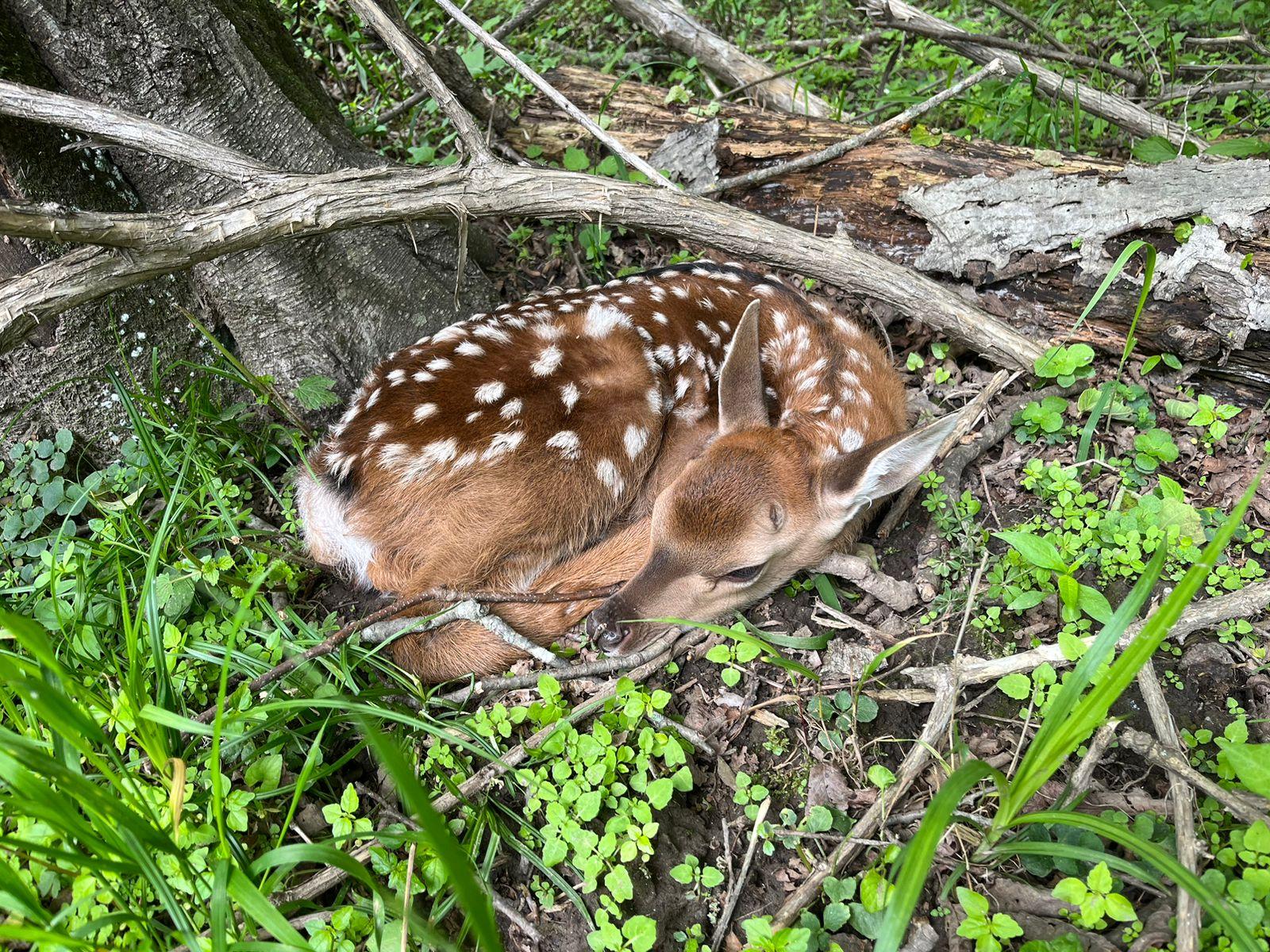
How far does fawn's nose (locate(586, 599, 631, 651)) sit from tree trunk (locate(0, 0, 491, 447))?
58.2 inches

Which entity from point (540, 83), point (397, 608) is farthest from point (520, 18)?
point (397, 608)

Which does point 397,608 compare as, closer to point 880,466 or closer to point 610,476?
point 610,476

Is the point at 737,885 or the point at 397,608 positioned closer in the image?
the point at 737,885

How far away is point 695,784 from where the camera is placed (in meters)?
2.10

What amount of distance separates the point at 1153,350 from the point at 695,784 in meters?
2.19

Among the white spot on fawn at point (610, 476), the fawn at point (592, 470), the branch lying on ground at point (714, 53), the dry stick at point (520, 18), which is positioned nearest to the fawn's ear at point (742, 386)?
the fawn at point (592, 470)

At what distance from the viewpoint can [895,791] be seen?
194cm

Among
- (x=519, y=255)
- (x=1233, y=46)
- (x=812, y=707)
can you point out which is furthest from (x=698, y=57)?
(x=812, y=707)

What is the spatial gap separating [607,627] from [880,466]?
2.93 feet

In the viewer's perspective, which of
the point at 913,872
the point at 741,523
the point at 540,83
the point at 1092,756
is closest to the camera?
the point at 913,872

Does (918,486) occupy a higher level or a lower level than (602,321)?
lower

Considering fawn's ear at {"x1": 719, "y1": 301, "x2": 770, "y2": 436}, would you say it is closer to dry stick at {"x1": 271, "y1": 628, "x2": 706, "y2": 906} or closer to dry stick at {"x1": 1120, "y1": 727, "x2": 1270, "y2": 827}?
dry stick at {"x1": 271, "y1": 628, "x2": 706, "y2": 906}

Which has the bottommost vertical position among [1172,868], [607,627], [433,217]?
[1172,868]

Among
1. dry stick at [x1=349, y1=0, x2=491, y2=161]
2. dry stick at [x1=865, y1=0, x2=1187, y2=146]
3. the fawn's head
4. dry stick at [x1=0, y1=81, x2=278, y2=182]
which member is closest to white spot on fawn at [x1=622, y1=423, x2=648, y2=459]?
the fawn's head
